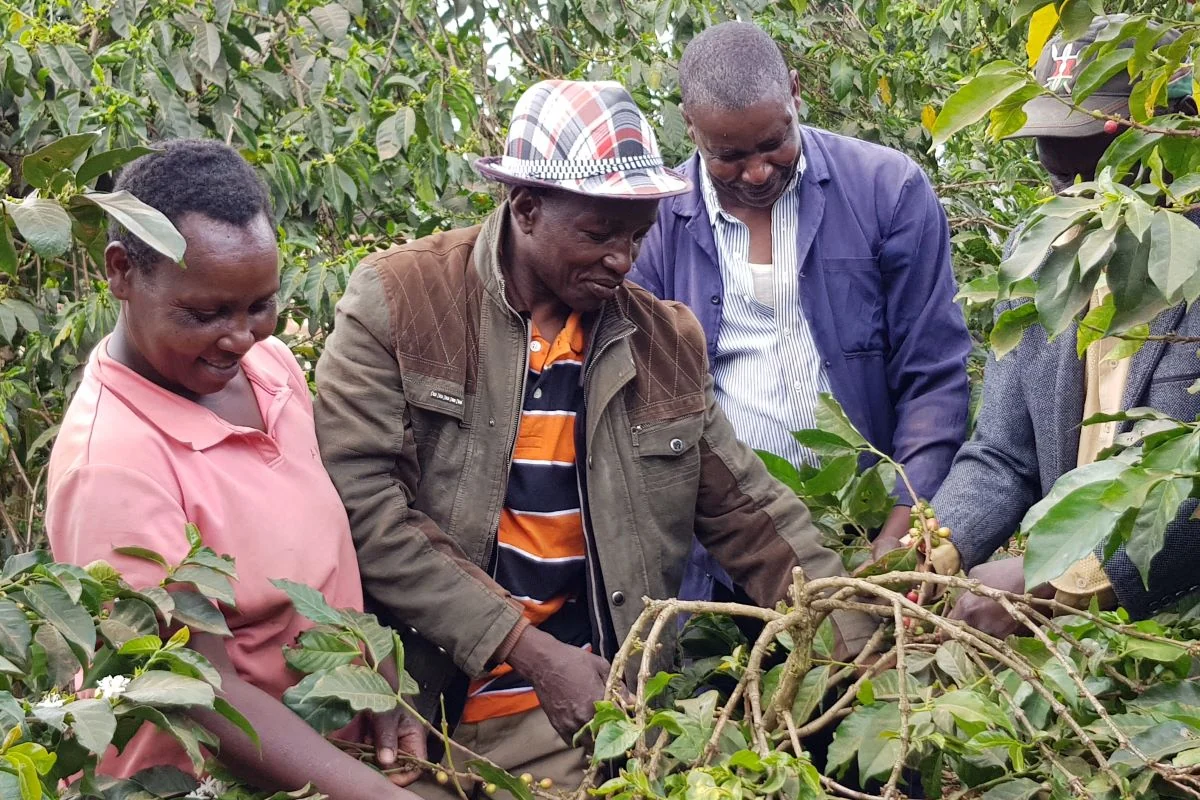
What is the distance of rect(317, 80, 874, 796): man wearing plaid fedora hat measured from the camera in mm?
2268

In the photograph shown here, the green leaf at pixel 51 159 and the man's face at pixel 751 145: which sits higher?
the green leaf at pixel 51 159

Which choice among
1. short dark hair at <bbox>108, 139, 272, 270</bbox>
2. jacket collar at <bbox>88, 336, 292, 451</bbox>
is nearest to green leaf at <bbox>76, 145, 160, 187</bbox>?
short dark hair at <bbox>108, 139, 272, 270</bbox>

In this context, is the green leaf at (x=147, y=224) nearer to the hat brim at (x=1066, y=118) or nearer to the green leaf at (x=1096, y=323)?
the green leaf at (x=1096, y=323)

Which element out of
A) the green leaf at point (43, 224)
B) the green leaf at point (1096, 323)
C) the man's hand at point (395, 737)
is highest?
the green leaf at point (43, 224)

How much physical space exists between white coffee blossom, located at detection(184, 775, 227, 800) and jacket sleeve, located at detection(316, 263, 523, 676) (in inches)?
17.1

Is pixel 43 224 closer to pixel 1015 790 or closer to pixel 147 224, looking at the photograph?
pixel 147 224

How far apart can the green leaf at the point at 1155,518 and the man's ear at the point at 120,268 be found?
4.40 ft

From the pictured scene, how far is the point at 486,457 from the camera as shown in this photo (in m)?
2.36

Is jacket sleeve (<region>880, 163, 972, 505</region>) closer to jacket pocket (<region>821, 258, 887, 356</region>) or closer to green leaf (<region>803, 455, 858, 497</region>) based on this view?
jacket pocket (<region>821, 258, 887, 356</region>)

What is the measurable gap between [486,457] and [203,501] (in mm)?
→ 534

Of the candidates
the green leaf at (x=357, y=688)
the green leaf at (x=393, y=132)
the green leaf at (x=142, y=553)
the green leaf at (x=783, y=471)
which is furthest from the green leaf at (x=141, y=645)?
the green leaf at (x=393, y=132)

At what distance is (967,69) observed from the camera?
5270 mm

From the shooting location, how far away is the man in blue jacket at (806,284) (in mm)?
3002

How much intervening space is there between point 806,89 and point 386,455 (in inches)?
131
